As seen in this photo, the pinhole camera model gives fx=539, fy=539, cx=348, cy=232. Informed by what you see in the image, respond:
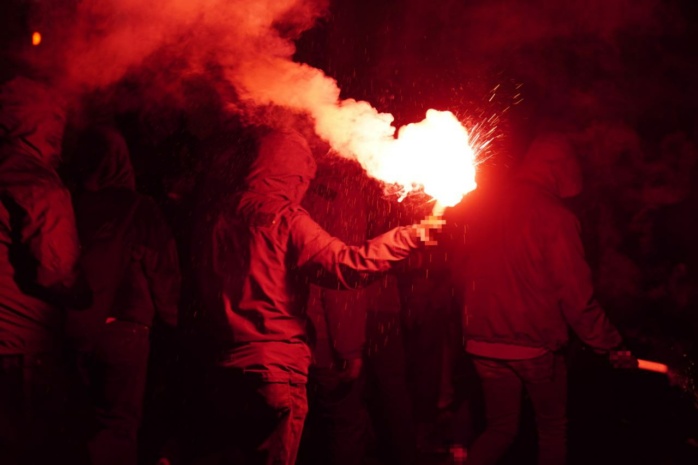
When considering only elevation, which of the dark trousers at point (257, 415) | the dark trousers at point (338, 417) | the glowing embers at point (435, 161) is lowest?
the dark trousers at point (338, 417)

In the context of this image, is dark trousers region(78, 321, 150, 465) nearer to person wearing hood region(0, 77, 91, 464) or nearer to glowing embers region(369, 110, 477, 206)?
person wearing hood region(0, 77, 91, 464)

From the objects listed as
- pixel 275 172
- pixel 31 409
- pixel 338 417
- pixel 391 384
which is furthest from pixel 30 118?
pixel 391 384

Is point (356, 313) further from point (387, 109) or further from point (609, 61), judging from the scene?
point (609, 61)

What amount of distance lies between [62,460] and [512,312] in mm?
3172

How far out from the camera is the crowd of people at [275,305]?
3.11 metres

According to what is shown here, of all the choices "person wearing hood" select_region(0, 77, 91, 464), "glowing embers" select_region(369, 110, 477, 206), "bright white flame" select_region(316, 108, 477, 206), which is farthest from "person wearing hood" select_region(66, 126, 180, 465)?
"glowing embers" select_region(369, 110, 477, 206)

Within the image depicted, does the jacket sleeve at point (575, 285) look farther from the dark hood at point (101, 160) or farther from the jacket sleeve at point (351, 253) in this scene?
the dark hood at point (101, 160)

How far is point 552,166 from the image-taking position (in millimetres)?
4184

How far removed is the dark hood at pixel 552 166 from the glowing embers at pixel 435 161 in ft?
3.18

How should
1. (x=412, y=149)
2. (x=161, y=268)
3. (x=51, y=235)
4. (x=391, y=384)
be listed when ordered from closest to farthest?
(x=51, y=235) → (x=412, y=149) → (x=161, y=268) → (x=391, y=384)

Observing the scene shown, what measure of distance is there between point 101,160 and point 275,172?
5.60ft

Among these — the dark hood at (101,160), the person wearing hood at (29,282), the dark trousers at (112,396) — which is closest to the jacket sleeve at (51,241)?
the person wearing hood at (29,282)

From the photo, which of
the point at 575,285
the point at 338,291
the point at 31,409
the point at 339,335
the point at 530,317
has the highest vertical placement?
the point at 575,285

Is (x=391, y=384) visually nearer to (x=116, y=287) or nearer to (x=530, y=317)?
(x=530, y=317)
